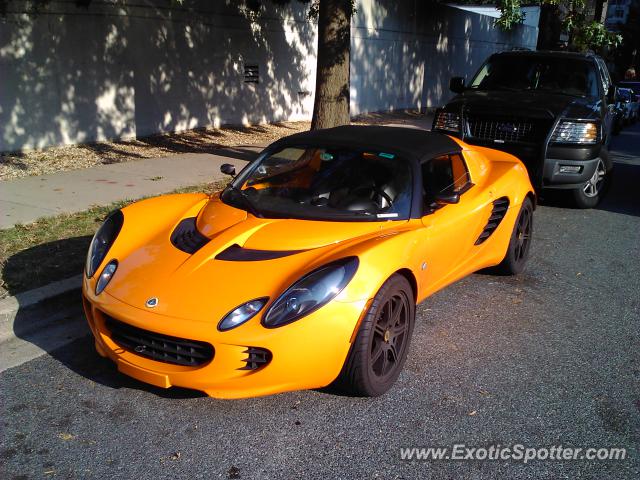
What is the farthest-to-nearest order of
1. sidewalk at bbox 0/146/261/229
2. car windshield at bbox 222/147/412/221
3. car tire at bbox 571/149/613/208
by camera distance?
car tire at bbox 571/149/613/208, sidewalk at bbox 0/146/261/229, car windshield at bbox 222/147/412/221

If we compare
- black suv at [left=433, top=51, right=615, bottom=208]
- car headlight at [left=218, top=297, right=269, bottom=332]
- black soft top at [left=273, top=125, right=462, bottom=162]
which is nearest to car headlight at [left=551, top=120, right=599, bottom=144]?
black suv at [left=433, top=51, right=615, bottom=208]

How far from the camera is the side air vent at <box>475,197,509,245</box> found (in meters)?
4.62

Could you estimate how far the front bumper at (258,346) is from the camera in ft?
9.56

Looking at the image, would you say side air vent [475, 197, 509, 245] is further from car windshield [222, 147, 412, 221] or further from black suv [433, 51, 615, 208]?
black suv [433, 51, 615, 208]

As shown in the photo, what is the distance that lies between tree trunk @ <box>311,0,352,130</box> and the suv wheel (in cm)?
363

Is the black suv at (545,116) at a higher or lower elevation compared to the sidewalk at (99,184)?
higher

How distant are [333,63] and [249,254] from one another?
6619 mm

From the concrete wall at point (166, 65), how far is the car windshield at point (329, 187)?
6.60 meters

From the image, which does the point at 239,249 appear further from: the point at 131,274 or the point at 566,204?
the point at 566,204

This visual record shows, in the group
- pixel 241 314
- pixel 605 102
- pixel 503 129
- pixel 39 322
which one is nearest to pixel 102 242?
pixel 39 322

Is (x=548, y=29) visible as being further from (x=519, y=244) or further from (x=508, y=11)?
(x=519, y=244)

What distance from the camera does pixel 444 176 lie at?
450cm

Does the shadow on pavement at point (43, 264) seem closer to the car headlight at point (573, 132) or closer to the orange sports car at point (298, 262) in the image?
the orange sports car at point (298, 262)

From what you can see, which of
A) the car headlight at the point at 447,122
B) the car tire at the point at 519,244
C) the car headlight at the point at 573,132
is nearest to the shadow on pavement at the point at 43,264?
the car tire at the point at 519,244
